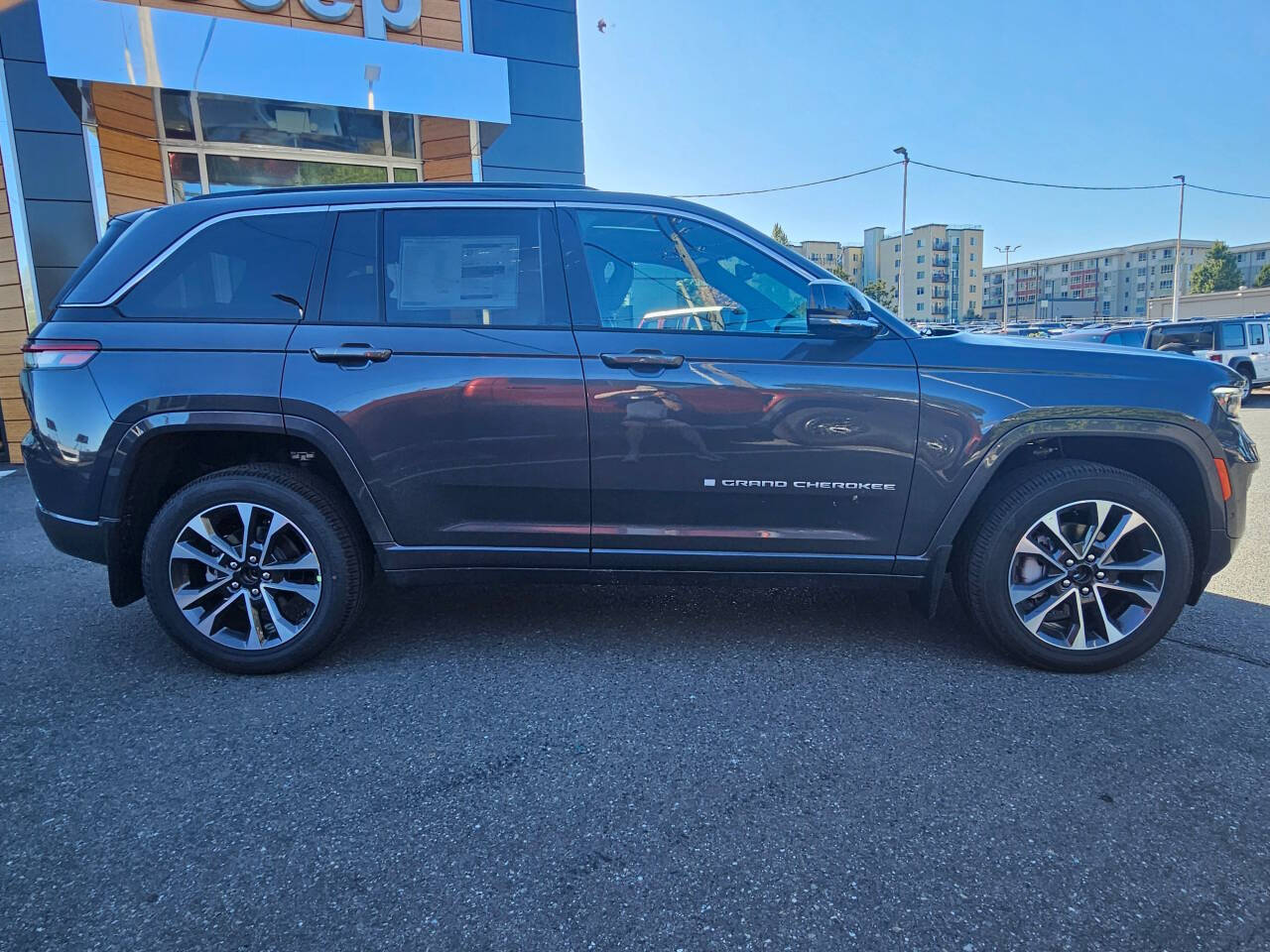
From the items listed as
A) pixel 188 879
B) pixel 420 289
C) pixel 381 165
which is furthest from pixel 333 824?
pixel 381 165

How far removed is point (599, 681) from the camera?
306cm

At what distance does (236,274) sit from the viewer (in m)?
3.14

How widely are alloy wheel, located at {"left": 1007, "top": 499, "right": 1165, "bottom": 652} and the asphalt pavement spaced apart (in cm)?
21

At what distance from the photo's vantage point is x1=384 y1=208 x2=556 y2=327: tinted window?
10.2ft

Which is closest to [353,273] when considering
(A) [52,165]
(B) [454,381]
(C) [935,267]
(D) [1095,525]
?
(B) [454,381]

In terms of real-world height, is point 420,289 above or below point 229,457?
above

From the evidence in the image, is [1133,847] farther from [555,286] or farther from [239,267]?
[239,267]

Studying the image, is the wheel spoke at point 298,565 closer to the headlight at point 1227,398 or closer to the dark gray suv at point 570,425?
the dark gray suv at point 570,425

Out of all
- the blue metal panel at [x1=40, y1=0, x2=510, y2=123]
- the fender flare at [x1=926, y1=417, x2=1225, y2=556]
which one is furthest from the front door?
the blue metal panel at [x1=40, y1=0, x2=510, y2=123]

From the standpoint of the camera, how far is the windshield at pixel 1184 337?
55.8ft

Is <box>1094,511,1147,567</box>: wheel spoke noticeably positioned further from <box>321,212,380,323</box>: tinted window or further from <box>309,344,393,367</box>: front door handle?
<box>321,212,380,323</box>: tinted window

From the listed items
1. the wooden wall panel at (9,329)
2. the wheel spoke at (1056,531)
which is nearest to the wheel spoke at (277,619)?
the wheel spoke at (1056,531)

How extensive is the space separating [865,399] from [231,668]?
9.10ft

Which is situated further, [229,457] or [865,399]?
[229,457]
